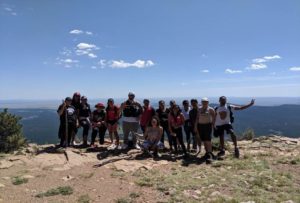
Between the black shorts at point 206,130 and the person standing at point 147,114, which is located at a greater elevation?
the person standing at point 147,114

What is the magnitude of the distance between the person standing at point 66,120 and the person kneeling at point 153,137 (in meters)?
3.26

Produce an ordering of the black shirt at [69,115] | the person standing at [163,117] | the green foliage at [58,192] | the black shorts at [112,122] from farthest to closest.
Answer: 1. the black shorts at [112,122]
2. the black shirt at [69,115]
3. the person standing at [163,117]
4. the green foliage at [58,192]

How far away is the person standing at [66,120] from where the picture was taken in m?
13.5

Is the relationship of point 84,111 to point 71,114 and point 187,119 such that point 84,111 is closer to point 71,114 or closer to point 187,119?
point 71,114

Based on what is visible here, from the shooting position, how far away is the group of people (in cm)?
1238

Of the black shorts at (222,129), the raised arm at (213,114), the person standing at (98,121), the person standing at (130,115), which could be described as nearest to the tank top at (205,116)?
the raised arm at (213,114)

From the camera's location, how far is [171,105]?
1287 centimetres

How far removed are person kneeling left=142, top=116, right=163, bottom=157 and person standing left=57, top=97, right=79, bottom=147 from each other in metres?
3.26

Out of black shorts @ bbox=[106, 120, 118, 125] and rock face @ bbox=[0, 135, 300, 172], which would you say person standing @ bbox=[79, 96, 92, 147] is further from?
rock face @ bbox=[0, 135, 300, 172]

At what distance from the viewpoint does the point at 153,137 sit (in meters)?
12.8

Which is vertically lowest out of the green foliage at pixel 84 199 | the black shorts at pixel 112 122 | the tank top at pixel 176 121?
the green foliage at pixel 84 199

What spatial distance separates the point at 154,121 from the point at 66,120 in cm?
379

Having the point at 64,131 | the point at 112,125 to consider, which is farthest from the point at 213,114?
the point at 64,131

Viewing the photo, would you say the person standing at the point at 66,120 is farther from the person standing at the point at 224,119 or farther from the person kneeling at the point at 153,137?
the person standing at the point at 224,119
